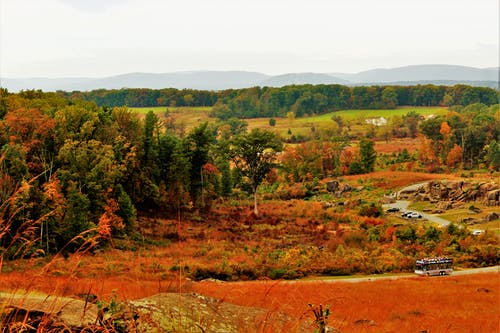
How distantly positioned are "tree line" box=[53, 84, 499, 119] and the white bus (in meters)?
146

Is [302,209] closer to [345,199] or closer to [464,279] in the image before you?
[345,199]

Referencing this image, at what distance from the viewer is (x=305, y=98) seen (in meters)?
178

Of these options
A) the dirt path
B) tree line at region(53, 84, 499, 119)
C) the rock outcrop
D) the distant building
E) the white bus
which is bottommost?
the dirt path

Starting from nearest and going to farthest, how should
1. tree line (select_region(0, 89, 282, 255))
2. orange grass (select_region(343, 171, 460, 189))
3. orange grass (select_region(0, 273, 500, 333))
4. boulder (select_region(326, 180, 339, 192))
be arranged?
orange grass (select_region(0, 273, 500, 333)), tree line (select_region(0, 89, 282, 255)), orange grass (select_region(343, 171, 460, 189)), boulder (select_region(326, 180, 339, 192))

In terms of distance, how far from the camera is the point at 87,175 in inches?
1340

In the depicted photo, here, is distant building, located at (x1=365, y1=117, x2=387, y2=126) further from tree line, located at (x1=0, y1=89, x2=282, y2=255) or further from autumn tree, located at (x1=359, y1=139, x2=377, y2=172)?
tree line, located at (x1=0, y1=89, x2=282, y2=255)

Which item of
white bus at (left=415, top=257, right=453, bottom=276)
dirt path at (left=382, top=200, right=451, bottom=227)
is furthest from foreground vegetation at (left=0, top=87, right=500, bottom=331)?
white bus at (left=415, top=257, right=453, bottom=276)

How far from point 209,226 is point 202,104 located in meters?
144

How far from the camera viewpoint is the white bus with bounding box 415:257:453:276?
93.5 feet

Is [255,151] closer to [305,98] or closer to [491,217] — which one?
[491,217]

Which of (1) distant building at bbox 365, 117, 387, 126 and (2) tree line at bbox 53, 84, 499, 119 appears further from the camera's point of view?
(2) tree line at bbox 53, 84, 499, 119

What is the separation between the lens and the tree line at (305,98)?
175500mm

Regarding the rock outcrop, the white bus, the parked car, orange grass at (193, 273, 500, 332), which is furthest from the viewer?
the parked car

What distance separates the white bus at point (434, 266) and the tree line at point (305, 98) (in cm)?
14550
